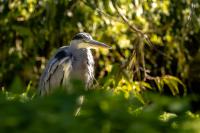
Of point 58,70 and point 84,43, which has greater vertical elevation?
point 84,43

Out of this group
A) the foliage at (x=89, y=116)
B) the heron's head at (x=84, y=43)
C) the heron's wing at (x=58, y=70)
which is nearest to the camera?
the foliage at (x=89, y=116)

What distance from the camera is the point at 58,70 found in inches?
203

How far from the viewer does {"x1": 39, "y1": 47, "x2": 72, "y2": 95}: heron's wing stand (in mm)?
5098

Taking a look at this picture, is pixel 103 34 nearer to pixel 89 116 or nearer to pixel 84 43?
pixel 84 43

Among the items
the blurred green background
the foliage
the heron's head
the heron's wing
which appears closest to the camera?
the foliage

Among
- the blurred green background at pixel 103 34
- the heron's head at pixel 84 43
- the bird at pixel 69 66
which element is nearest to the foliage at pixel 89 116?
the bird at pixel 69 66

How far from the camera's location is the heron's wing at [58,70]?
510 centimetres

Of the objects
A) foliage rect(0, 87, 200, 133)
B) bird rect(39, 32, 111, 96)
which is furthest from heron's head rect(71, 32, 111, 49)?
foliage rect(0, 87, 200, 133)

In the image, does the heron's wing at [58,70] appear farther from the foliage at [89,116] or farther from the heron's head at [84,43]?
the foliage at [89,116]

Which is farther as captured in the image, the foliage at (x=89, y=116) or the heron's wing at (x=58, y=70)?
the heron's wing at (x=58, y=70)

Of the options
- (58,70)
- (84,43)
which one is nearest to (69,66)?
(58,70)

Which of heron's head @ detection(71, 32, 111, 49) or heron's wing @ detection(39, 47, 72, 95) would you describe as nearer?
heron's wing @ detection(39, 47, 72, 95)

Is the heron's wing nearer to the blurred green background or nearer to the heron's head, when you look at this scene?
the heron's head

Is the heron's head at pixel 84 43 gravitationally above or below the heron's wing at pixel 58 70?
above
